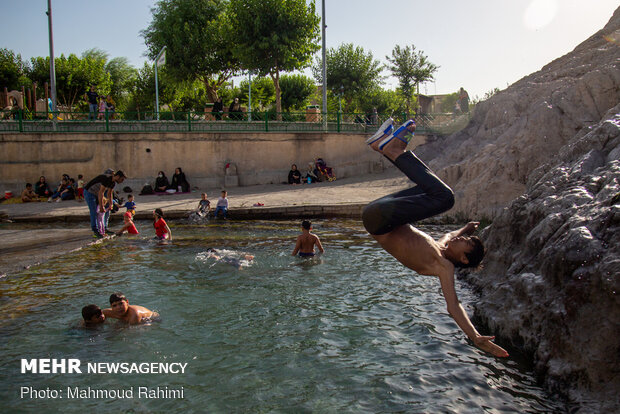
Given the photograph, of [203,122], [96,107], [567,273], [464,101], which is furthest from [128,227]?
[464,101]

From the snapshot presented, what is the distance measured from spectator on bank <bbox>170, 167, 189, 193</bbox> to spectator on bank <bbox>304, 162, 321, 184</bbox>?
5.40m

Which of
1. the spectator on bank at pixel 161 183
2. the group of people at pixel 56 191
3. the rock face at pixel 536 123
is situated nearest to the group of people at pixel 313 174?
the spectator on bank at pixel 161 183

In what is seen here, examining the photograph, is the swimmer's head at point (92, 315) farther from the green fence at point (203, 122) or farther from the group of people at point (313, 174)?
the green fence at point (203, 122)

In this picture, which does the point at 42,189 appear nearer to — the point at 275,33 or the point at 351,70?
the point at 275,33

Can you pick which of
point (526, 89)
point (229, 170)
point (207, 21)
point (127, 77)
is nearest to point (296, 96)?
point (207, 21)

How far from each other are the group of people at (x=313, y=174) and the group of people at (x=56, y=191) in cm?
893

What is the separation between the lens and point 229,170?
23547mm

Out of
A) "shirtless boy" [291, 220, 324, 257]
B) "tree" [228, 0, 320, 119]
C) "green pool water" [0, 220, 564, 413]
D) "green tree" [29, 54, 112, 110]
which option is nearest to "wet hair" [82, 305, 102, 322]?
"green pool water" [0, 220, 564, 413]

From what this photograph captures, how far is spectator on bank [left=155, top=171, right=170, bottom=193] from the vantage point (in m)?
22.1

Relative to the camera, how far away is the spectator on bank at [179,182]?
2236cm

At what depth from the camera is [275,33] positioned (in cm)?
2780

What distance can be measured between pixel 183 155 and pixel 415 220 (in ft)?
65.2

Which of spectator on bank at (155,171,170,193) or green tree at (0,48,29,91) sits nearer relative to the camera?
spectator on bank at (155,171,170,193)

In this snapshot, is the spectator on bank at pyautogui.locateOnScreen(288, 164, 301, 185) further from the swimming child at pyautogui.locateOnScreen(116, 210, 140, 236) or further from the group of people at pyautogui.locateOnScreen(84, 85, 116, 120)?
the swimming child at pyautogui.locateOnScreen(116, 210, 140, 236)
